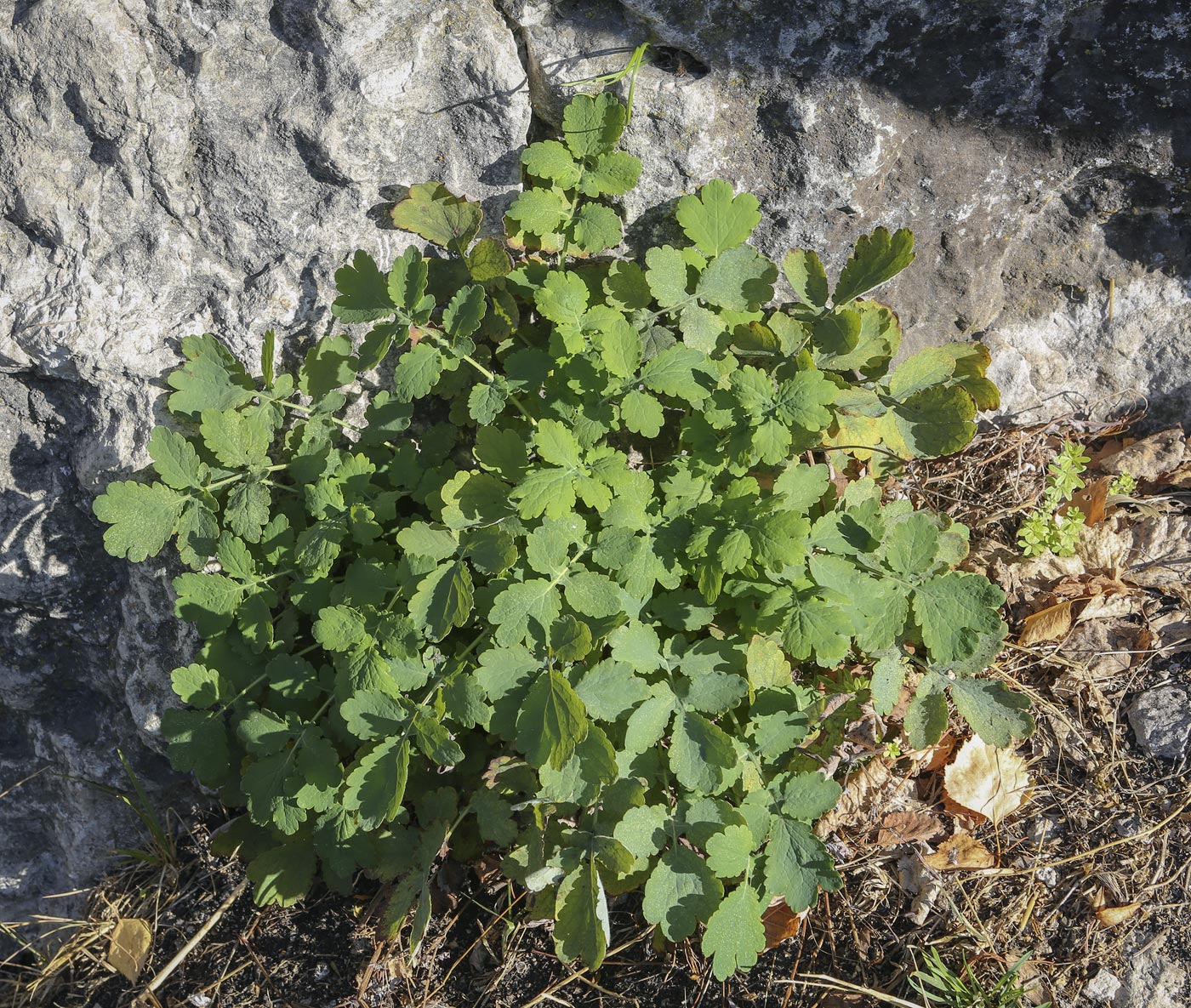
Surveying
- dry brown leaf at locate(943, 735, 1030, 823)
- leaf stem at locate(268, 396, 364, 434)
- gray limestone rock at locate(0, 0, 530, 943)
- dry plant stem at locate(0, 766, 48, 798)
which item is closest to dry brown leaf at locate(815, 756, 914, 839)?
dry brown leaf at locate(943, 735, 1030, 823)

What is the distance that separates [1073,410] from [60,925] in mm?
3912

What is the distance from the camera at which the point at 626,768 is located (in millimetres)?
2252

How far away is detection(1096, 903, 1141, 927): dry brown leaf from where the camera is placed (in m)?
2.52

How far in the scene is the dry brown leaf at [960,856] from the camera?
2604 mm

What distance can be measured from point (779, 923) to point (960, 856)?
1.82 feet

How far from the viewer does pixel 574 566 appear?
225 cm

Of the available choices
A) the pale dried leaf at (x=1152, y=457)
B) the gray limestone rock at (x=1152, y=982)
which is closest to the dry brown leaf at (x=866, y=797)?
the gray limestone rock at (x=1152, y=982)

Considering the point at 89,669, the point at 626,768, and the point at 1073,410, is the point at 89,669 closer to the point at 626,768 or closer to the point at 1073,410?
the point at 626,768

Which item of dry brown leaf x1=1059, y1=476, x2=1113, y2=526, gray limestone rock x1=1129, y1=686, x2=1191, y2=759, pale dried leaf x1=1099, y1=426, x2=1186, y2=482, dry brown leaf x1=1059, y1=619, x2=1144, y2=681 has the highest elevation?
pale dried leaf x1=1099, y1=426, x2=1186, y2=482

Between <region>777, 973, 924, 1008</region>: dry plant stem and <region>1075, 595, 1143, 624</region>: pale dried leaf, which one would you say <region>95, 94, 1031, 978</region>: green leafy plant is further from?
<region>1075, 595, 1143, 624</region>: pale dried leaf

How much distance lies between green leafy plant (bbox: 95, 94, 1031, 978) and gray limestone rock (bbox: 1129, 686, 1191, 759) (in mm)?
727

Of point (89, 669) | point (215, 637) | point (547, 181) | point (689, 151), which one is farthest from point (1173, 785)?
point (89, 669)

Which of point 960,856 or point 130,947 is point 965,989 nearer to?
point 960,856

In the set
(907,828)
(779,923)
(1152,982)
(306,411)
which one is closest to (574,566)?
(306,411)
